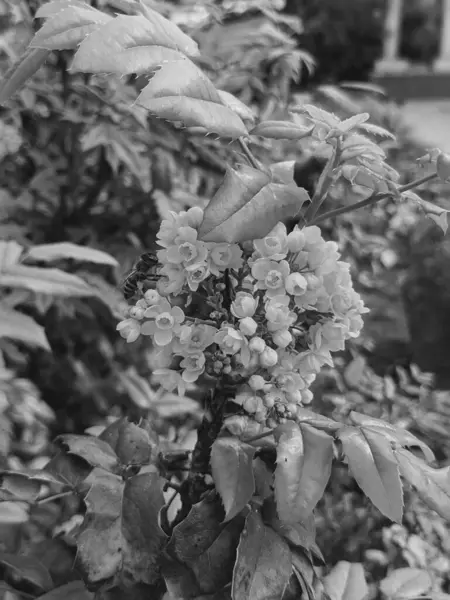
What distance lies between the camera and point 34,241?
5.40 ft

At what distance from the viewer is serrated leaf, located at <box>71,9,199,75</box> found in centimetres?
56

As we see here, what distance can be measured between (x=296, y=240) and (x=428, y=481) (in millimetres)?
281

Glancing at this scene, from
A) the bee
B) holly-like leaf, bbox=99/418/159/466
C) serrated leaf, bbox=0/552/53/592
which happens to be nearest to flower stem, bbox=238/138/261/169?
the bee

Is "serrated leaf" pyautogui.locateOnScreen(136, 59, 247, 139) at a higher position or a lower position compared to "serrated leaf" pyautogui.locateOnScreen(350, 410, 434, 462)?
higher

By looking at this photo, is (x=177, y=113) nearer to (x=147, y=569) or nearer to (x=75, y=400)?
(x=147, y=569)

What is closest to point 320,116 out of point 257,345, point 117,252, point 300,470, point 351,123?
point 351,123

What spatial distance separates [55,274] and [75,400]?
85 cm

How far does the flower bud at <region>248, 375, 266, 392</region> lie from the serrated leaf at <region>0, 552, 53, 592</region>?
0.48 metres

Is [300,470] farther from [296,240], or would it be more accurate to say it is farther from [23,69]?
[23,69]

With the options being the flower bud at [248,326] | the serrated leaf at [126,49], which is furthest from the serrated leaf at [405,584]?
the serrated leaf at [126,49]

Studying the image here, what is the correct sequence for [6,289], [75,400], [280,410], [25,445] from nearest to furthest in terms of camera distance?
[280,410] < [6,289] < [25,445] < [75,400]

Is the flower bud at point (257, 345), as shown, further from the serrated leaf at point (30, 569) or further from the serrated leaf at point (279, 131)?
the serrated leaf at point (30, 569)

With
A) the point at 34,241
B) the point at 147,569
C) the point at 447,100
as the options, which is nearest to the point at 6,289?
the point at 34,241

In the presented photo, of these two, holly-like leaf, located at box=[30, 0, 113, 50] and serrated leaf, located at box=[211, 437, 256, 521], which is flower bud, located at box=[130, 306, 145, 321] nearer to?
serrated leaf, located at box=[211, 437, 256, 521]
